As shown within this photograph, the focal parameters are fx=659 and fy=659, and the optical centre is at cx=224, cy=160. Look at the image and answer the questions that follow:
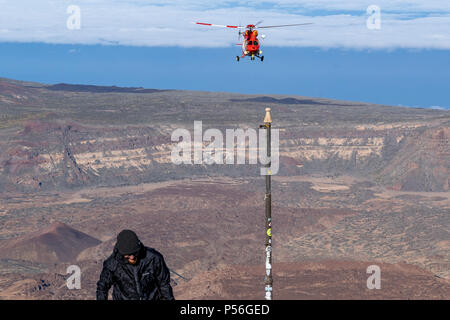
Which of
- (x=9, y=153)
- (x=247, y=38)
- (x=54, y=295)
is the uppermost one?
(x=247, y=38)

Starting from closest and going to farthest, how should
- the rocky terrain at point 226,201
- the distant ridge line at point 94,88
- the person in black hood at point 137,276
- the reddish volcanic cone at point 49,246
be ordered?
the person in black hood at point 137,276 < the rocky terrain at point 226,201 < the reddish volcanic cone at point 49,246 < the distant ridge line at point 94,88

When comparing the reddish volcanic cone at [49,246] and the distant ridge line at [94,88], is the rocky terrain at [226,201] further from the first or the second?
the distant ridge line at [94,88]

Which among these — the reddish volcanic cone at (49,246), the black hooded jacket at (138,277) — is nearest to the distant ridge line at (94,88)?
the reddish volcanic cone at (49,246)

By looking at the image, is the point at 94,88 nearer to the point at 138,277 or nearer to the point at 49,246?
the point at 49,246
